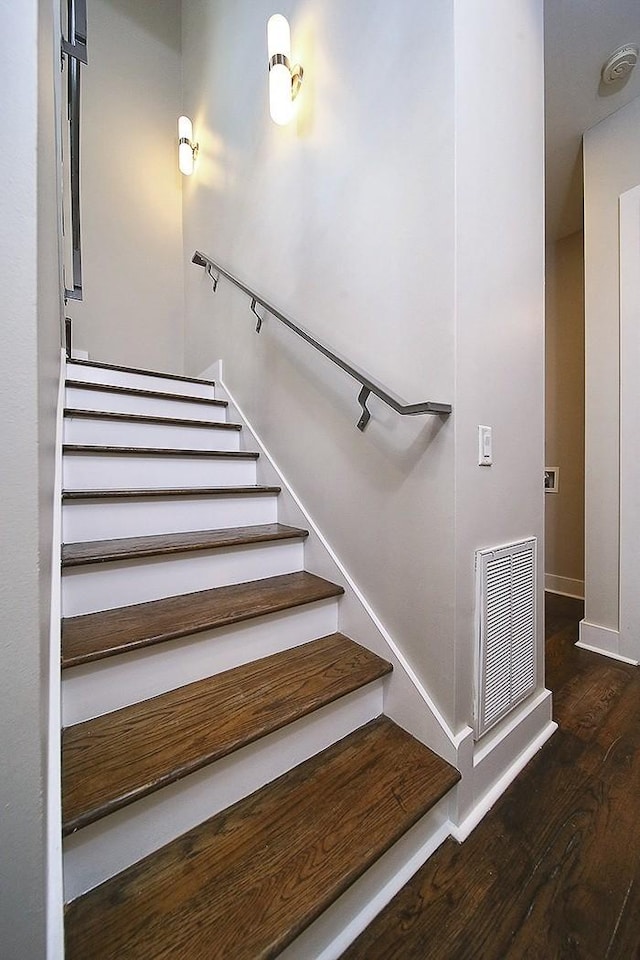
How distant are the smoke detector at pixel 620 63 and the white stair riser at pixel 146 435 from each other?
8.30ft

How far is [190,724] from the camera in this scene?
0.94 m

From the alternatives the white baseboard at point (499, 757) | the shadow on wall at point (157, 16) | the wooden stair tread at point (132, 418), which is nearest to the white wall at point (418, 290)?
the white baseboard at point (499, 757)

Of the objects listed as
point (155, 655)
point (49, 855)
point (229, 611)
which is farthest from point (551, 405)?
point (49, 855)

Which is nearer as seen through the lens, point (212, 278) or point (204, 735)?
point (204, 735)

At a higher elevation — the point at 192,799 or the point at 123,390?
the point at 123,390

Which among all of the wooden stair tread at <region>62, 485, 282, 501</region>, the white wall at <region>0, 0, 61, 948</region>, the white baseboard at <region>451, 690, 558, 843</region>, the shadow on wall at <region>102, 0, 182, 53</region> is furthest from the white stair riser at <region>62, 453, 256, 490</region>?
the shadow on wall at <region>102, 0, 182, 53</region>

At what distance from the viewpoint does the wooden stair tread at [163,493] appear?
1.28m

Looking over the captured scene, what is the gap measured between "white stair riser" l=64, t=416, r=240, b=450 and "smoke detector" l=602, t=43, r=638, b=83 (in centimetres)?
253

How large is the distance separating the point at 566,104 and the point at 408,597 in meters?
2.69

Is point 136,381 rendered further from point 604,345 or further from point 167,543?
point 604,345

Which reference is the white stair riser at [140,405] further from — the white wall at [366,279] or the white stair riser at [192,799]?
the white stair riser at [192,799]

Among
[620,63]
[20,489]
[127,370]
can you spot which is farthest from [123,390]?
[620,63]

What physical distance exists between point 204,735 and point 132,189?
12.9ft

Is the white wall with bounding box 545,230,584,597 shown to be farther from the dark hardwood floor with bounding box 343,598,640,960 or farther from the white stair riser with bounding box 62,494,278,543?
the white stair riser with bounding box 62,494,278,543
